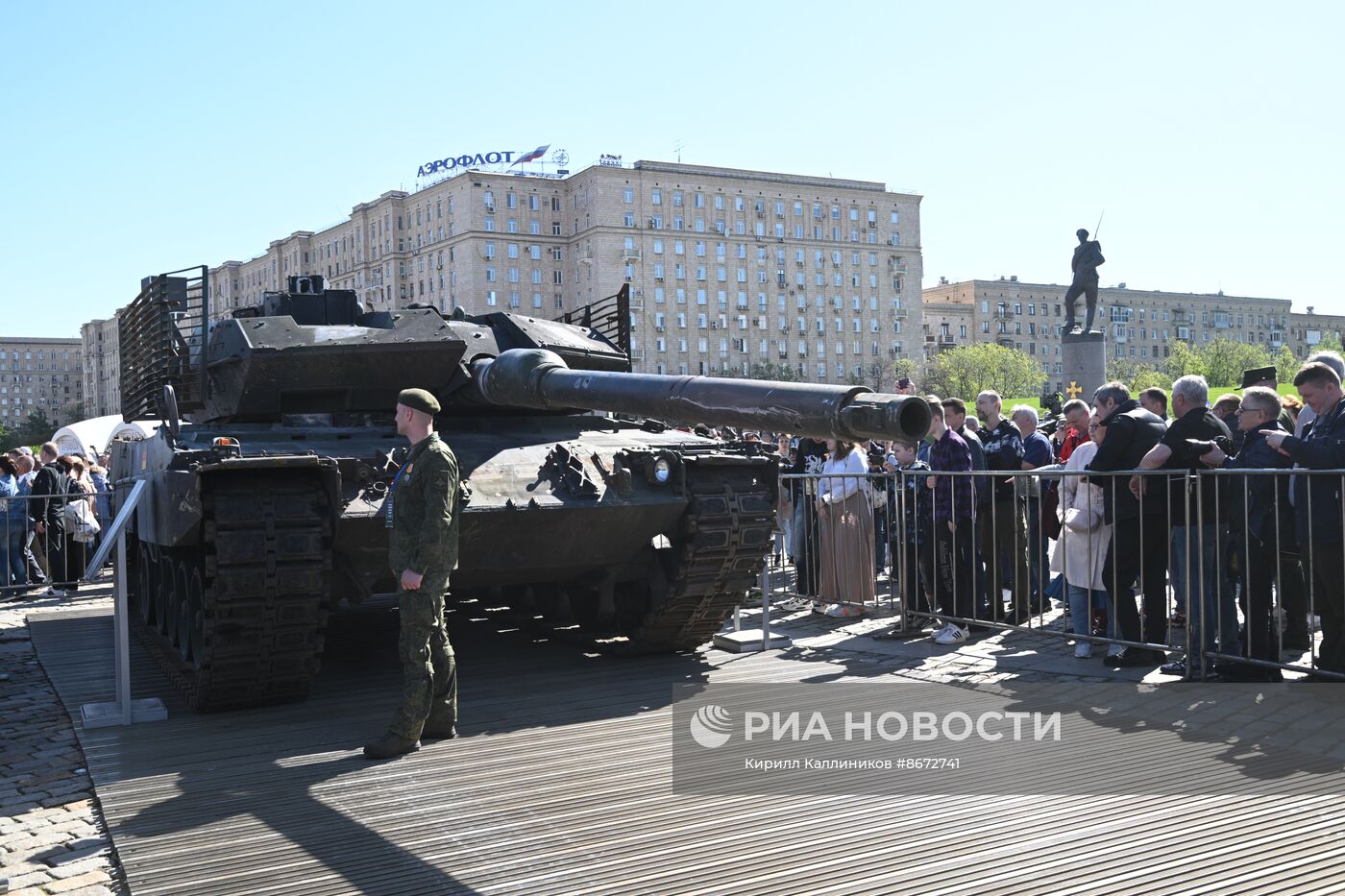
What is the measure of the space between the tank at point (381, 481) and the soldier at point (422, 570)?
0.74 metres

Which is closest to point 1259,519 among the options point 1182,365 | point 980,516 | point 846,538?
point 980,516

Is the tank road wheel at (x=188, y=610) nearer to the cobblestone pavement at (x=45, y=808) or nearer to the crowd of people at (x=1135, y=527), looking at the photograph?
the cobblestone pavement at (x=45, y=808)

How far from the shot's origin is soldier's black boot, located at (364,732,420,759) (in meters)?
6.45

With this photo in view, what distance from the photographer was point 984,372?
96.5 metres

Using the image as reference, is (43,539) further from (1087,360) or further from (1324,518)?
(1087,360)

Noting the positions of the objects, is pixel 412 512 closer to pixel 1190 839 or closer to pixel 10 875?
pixel 10 875

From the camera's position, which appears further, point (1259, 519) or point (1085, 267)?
point (1085, 267)

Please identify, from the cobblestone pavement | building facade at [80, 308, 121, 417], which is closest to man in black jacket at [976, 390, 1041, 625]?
the cobblestone pavement

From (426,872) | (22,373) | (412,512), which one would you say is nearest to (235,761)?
(412,512)

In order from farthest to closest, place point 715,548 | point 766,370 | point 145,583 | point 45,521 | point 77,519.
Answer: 1. point 766,370
2. point 77,519
3. point 45,521
4. point 145,583
5. point 715,548

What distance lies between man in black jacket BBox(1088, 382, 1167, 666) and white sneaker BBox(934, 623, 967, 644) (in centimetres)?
139

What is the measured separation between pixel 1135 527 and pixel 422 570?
476cm

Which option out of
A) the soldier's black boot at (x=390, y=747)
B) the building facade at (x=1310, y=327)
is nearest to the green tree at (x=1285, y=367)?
the building facade at (x=1310, y=327)

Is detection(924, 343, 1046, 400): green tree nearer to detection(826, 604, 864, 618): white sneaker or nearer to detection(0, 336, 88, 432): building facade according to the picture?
detection(826, 604, 864, 618): white sneaker
